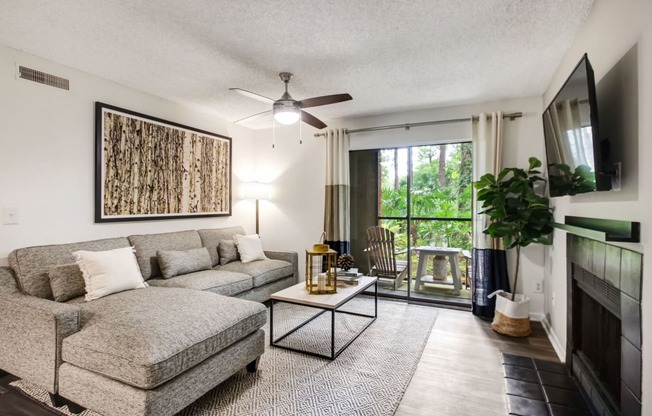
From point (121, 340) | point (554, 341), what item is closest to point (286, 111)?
point (121, 340)

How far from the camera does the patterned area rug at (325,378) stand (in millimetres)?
1952

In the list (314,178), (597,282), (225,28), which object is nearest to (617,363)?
(597,282)

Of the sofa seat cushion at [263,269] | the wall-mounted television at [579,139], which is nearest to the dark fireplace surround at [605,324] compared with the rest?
the wall-mounted television at [579,139]

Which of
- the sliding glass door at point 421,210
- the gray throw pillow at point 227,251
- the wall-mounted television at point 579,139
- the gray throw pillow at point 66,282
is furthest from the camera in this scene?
the sliding glass door at point 421,210

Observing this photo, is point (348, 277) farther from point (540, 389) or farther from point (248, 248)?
point (540, 389)

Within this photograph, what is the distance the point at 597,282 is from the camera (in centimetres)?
191

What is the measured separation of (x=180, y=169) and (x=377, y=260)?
2.72 metres

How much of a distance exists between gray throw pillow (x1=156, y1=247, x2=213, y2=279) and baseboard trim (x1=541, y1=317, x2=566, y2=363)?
3418 millimetres

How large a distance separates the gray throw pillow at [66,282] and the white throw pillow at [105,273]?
2.5 inches

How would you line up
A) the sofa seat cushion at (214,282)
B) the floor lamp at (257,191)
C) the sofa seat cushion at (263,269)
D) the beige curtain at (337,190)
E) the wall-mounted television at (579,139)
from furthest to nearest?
the floor lamp at (257,191)
the beige curtain at (337,190)
the sofa seat cushion at (263,269)
the sofa seat cushion at (214,282)
the wall-mounted television at (579,139)

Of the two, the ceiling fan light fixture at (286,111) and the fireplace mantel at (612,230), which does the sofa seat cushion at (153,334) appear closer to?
the ceiling fan light fixture at (286,111)

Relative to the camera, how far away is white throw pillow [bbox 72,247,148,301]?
2.41m

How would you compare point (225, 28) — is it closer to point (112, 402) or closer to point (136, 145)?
point (136, 145)

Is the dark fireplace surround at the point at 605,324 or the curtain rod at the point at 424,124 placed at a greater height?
the curtain rod at the point at 424,124
